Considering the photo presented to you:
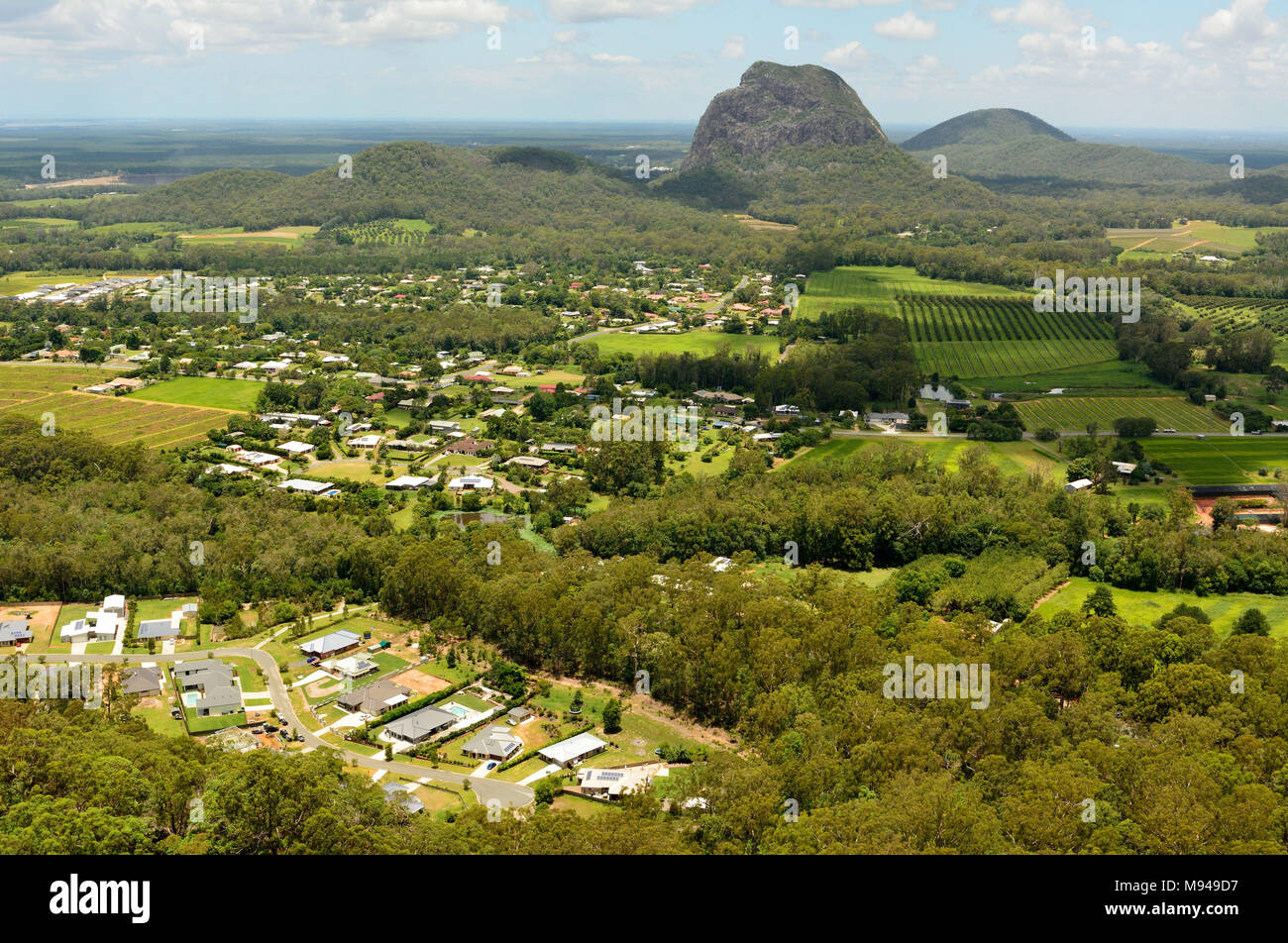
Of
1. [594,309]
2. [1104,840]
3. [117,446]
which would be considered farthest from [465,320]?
Answer: [1104,840]

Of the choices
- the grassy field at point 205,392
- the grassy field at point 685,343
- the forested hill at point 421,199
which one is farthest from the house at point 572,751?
the forested hill at point 421,199

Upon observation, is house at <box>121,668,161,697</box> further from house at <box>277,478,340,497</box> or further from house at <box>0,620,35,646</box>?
house at <box>277,478,340,497</box>

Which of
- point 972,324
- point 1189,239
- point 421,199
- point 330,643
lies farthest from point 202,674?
point 1189,239

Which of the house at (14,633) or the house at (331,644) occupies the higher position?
the house at (14,633)

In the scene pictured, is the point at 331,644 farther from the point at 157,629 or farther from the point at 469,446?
the point at 469,446

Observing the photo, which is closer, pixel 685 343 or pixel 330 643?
pixel 330 643

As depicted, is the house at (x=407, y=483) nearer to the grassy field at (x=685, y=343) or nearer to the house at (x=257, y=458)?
the house at (x=257, y=458)
